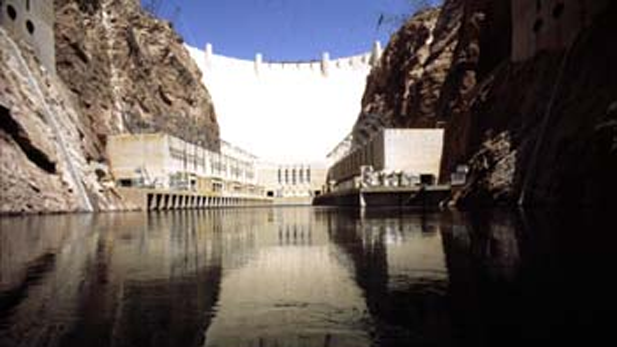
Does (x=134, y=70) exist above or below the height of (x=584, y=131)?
above

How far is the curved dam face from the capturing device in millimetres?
95750

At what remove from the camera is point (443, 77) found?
142 ft

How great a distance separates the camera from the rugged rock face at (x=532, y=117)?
43.5ft

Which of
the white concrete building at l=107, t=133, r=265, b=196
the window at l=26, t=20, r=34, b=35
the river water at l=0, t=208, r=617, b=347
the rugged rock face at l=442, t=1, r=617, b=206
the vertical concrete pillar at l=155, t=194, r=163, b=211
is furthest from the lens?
the white concrete building at l=107, t=133, r=265, b=196

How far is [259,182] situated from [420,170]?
41.9 meters

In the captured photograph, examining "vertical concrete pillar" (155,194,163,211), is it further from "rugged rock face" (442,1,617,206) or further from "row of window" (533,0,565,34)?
"row of window" (533,0,565,34)

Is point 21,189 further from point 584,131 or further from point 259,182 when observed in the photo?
point 259,182

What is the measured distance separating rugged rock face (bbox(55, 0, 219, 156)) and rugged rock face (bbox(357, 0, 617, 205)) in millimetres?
22392

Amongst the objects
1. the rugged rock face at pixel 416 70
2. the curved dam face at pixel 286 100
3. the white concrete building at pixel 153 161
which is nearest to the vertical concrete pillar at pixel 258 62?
the curved dam face at pixel 286 100

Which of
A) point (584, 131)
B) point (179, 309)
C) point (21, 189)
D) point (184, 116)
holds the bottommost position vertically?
point (179, 309)

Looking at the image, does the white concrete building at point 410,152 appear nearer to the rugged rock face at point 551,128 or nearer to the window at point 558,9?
the rugged rock face at point 551,128

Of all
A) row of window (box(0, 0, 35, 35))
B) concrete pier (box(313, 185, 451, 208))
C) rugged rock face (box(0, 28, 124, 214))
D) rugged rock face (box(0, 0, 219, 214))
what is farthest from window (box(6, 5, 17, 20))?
concrete pier (box(313, 185, 451, 208))

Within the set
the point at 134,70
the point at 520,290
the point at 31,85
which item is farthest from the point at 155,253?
the point at 134,70

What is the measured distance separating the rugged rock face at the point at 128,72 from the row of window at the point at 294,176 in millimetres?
12147
